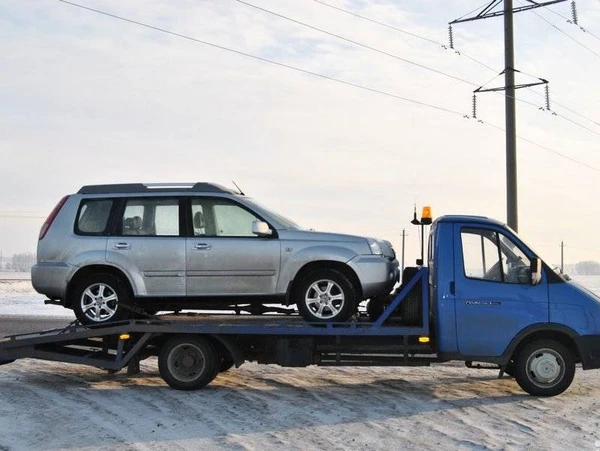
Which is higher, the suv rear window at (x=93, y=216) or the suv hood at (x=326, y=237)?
the suv rear window at (x=93, y=216)

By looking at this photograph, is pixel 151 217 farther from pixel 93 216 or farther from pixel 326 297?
pixel 326 297

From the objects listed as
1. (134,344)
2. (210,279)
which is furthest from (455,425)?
(134,344)

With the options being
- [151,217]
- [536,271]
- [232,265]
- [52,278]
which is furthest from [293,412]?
[52,278]

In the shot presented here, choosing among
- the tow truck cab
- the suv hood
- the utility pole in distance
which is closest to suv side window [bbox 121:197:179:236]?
the suv hood

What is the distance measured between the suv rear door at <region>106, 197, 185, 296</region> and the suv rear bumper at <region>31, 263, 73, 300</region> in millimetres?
590

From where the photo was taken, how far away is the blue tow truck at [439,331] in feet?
29.7

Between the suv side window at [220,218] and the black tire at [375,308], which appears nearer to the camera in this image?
the suv side window at [220,218]

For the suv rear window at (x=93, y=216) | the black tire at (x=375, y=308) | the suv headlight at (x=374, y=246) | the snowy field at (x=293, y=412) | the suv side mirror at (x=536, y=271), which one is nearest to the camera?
the snowy field at (x=293, y=412)

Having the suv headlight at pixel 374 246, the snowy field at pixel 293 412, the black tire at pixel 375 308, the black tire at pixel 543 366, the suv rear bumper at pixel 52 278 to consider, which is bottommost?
the snowy field at pixel 293 412

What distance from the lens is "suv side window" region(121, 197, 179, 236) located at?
9.53 meters

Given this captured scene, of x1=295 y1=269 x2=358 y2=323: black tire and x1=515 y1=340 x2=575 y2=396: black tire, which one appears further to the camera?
x1=295 y1=269 x2=358 y2=323: black tire

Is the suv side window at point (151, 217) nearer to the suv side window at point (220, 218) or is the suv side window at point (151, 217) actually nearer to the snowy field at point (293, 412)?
the suv side window at point (220, 218)

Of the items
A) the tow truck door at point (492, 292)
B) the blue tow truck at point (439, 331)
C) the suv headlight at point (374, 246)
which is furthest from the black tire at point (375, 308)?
the tow truck door at point (492, 292)

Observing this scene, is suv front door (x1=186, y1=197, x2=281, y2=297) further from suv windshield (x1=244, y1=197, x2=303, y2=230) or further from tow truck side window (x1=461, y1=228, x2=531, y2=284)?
tow truck side window (x1=461, y1=228, x2=531, y2=284)
